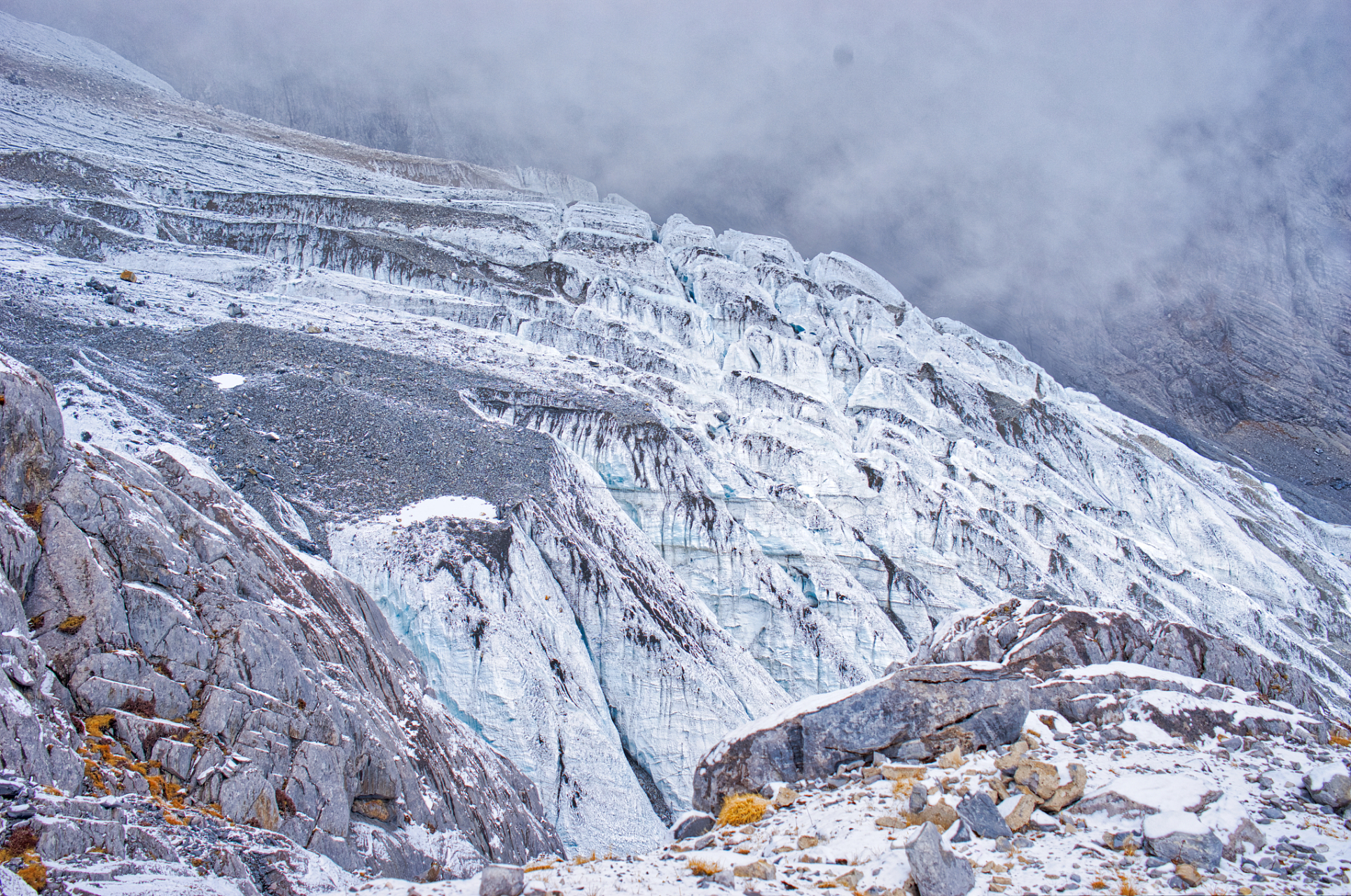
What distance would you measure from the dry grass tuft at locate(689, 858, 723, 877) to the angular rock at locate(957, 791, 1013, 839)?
2963mm

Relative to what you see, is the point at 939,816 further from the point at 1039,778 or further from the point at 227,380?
the point at 227,380

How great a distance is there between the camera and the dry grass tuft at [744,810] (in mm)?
9109

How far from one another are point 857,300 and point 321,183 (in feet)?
177

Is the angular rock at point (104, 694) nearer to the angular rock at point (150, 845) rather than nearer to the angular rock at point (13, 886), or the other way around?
the angular rock at point (150, 845)

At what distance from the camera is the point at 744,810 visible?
363 inches

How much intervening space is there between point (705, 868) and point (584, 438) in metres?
26.4

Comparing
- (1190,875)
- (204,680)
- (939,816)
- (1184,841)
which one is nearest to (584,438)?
(204,680)

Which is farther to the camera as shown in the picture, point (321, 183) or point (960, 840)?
point (321, 183)

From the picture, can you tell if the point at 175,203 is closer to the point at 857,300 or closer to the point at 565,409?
the point at 565,409

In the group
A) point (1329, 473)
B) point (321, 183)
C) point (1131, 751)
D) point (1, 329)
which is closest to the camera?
point (1131, 751)

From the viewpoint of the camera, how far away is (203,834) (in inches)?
286

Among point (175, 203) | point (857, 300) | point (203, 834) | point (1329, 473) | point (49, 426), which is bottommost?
point (203, 834)

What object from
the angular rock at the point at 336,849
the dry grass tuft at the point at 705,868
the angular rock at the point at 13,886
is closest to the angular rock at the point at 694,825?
the dry grass tuft at the point at 705,868

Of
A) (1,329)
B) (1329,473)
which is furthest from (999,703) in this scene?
(1329,473)
